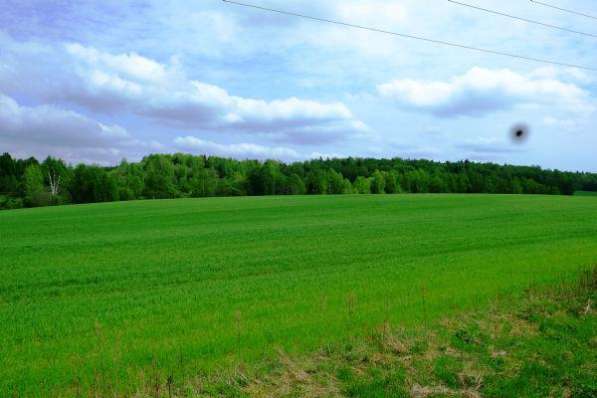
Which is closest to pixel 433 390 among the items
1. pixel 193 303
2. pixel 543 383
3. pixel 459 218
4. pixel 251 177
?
pixel 543 383

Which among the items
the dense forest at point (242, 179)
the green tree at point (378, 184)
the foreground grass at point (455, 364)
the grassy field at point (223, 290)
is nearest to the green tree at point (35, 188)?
the dense forest at point (242, 179)

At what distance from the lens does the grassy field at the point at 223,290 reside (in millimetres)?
8141

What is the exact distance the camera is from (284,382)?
7133 millimetres

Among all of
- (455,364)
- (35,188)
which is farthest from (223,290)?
(35,188)

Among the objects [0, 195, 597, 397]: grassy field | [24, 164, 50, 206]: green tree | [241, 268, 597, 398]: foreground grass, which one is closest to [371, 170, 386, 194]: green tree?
[24, 164, 50, 206]: green tree

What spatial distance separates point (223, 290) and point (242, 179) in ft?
334

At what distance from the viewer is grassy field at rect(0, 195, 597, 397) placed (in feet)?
26.7

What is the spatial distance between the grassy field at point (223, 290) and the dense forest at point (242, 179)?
241 ft

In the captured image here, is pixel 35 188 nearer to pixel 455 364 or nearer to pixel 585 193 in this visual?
pixel 455 364

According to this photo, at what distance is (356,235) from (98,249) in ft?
43.1

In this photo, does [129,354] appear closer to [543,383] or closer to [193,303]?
[193,303]

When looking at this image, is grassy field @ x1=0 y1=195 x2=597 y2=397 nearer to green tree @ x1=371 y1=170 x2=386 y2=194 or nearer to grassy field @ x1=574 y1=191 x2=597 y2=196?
grassy field @ x1=574 y1=191 x2=597 y2=196

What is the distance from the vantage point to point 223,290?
1350 centimetres

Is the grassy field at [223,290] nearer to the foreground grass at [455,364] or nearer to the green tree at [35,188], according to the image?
the foreground grass at [455,364]
